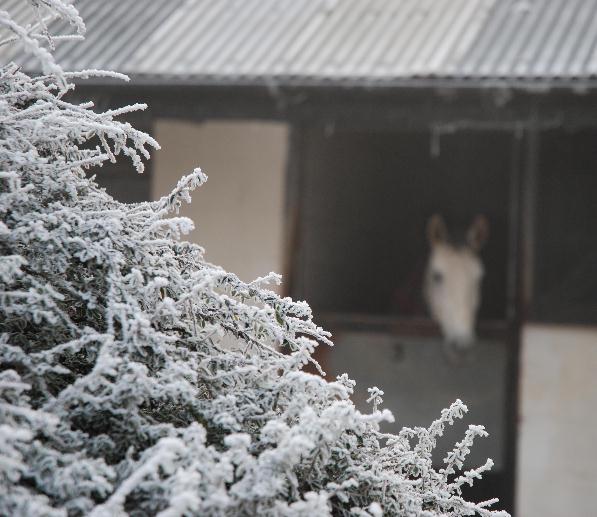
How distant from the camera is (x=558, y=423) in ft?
20.6

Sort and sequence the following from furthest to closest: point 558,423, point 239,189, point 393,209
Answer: point 393,209 → point 239,189 → point 558,423

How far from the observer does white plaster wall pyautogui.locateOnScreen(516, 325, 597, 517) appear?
6242mm

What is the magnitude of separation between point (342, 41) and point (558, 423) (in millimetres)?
2672

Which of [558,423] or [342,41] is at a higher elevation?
[342,41]

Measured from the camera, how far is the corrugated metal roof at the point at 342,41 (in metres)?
5.54

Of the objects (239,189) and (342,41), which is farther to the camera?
(239,189)

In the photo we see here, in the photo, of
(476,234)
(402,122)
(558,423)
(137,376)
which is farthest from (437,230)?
(137,376)

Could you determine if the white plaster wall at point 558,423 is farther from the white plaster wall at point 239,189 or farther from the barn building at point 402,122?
the white plaster wall at point 239,189

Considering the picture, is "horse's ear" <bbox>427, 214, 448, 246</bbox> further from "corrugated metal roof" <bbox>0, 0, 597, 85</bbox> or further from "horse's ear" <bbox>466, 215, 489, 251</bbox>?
"corrugated metal roof" <bbox>0, 0, 597, 85</bbox>

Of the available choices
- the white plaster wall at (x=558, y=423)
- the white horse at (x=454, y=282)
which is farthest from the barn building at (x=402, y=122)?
the white horse at (x=454, y=282)

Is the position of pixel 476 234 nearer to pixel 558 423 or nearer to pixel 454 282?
pixel 454 282

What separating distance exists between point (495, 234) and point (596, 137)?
197 centimetres

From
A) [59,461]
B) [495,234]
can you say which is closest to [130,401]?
[59,461]

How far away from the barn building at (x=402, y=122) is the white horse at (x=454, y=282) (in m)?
0.18
